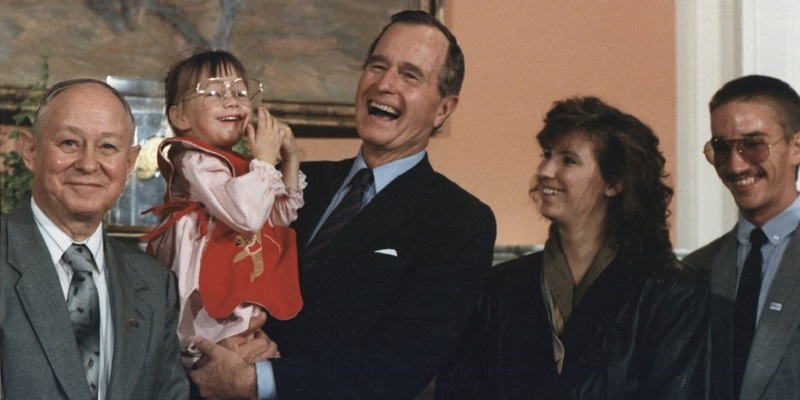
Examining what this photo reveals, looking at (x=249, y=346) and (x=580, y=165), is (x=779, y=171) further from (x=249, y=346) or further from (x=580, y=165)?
(x=249, y=346)

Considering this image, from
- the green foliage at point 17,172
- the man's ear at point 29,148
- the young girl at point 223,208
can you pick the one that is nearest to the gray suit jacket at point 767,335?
the young girl at point 223,208

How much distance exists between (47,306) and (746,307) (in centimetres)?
184

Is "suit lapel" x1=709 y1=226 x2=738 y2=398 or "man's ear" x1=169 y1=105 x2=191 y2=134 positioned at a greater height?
"man's ear" x1=169 y1=105 x2=191 y2=134

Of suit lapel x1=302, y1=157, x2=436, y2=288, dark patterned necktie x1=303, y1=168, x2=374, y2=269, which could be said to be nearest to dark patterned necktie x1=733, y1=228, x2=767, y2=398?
suit lapel x1=302, y1=157, x2=436, y2=288

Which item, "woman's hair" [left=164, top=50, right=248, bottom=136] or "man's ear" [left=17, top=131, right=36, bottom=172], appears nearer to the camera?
"man's ear" [left=17, top=131, right=36, bottom=172]

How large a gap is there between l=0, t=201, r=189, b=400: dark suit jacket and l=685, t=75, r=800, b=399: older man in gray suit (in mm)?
1462

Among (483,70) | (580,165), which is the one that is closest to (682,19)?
(483,70)

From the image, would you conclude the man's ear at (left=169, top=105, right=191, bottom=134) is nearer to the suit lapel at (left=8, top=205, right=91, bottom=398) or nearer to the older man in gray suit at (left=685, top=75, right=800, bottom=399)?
the suit lapel at (left=8, top=205, right=91, bottom=398)

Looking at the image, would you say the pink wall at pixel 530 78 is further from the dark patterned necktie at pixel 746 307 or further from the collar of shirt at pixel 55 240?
the collar of shirt at pixel 55 240

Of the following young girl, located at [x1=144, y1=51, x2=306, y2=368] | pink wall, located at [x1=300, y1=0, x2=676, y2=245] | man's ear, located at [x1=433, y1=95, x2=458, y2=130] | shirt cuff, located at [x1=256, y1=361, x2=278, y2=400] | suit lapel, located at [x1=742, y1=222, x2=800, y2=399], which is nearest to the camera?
shirt cuff, located at [x1=256, y1=361, x2=278, y2=400]

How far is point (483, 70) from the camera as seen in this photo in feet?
16.4

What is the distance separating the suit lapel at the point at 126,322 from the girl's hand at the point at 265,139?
0.48 meters

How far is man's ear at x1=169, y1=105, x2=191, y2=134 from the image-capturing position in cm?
279

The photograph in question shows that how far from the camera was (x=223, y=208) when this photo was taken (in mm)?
2619
